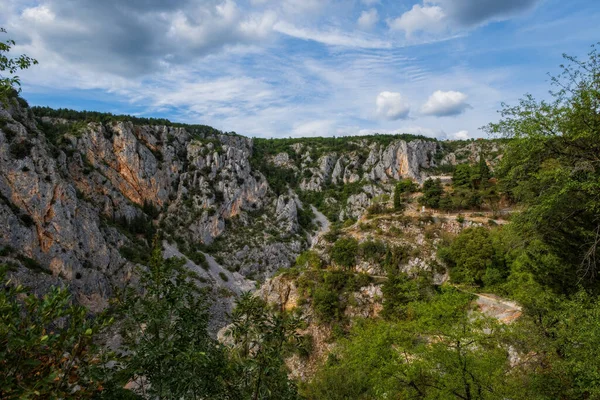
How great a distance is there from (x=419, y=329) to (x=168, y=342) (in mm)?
13096

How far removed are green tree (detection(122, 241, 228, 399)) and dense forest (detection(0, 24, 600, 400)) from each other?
0.03 metres

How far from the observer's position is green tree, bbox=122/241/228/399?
544 cm

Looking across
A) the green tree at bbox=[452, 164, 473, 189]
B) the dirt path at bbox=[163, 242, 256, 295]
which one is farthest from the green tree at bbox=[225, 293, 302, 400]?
the dirt path at bbox=[163, 242, 256, 295]

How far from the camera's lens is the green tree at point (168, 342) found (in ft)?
17.8

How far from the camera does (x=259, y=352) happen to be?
20.0ft

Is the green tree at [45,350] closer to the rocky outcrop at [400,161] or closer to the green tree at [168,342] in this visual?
the green tree at [168,342]

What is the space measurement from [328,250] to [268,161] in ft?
360

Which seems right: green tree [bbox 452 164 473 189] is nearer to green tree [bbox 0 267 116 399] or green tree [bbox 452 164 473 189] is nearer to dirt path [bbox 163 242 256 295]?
dirt path [bbox 163 242 256 295]

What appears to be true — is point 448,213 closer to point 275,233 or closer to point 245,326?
point 245,326

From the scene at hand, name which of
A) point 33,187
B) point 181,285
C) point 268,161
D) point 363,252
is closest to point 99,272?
point 33,187

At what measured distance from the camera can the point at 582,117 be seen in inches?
499

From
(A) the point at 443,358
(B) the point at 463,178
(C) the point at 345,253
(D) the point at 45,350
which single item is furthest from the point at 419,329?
(B) the point at 463,178

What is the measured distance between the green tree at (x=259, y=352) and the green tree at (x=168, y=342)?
0.36 metres

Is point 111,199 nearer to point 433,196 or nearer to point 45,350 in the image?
point 433,196
